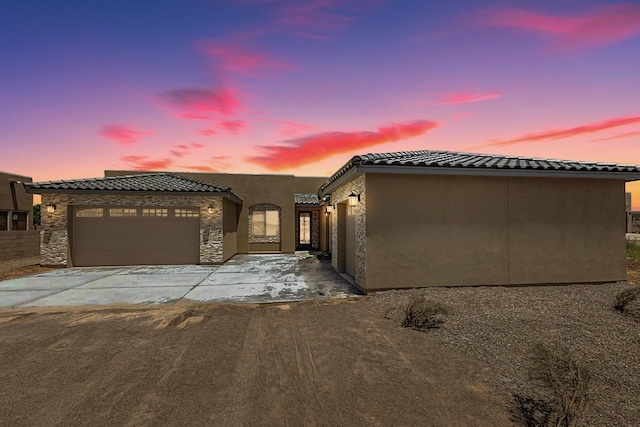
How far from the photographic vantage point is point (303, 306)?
253 inches

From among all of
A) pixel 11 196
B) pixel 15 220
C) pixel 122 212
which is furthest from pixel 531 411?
pixel 15 220

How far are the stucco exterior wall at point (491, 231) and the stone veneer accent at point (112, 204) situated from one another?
8.45 m

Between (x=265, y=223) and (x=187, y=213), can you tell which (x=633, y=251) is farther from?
(x=187, y=213)

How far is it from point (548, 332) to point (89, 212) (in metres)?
16.4

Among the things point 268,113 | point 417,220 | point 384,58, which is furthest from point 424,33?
point 268,113

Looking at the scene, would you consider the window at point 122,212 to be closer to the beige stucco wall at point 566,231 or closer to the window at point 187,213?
the window at point 187,213

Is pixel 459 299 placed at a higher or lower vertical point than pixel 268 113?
lower

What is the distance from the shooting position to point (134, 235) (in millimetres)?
12539

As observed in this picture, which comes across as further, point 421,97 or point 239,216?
point 239,216

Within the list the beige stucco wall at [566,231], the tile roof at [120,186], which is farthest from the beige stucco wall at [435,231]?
the tile roof at [120,186]

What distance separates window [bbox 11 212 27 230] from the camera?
713 inches

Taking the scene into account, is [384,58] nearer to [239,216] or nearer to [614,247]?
[614,247]

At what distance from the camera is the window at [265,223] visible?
58.4 feet

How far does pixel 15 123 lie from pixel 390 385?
64.4 ft
